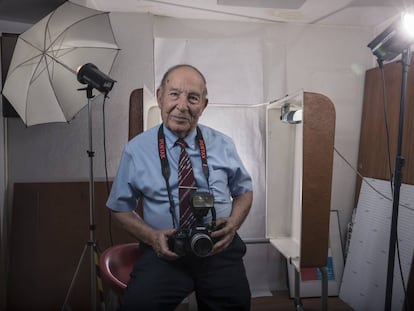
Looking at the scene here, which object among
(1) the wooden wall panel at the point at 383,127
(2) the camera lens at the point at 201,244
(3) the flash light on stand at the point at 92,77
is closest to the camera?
(2) the camera lens at the point at 201,244

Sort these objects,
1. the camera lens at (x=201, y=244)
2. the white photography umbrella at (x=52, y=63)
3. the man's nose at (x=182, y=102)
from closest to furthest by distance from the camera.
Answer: the camera lens at (x=201, y=244) → the man's nose at (x=182, y=102) → the white photography umbrella at (x=52, y=63)

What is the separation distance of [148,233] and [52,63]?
3.93 feet

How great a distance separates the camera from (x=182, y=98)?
146cm

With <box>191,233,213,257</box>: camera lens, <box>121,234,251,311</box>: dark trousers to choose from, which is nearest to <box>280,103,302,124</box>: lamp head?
<box>121,234,251,311</box>: dark trousers

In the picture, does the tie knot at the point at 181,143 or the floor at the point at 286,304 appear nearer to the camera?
the tie knot at the point at 181,143

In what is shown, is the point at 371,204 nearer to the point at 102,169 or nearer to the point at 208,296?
the point at 208,296

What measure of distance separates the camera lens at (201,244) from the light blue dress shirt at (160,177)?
224mm

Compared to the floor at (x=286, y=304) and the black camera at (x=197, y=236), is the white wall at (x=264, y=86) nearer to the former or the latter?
the floor at (x=286, y=304)

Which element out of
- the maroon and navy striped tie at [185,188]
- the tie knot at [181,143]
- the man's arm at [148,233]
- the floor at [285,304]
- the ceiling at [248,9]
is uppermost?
the ceiling at [248,9]

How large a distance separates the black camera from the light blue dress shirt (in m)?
Answer: 0.19

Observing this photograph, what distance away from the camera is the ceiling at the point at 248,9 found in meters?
2.09

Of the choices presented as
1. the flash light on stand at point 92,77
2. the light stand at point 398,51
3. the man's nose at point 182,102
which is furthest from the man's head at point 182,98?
the light stand at point 398,51

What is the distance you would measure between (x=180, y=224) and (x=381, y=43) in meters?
1.28

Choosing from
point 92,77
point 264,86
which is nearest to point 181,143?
point 92,77
